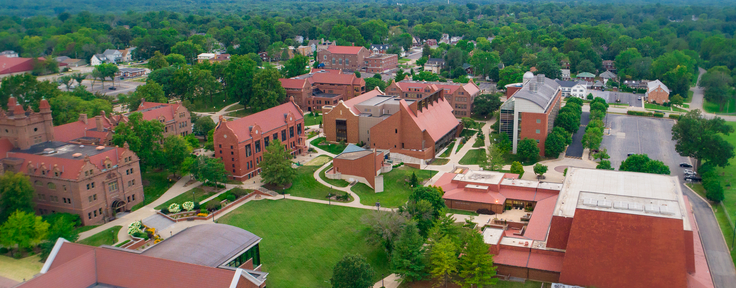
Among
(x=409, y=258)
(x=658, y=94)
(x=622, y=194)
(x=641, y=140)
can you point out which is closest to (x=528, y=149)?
(x=641, y=140)

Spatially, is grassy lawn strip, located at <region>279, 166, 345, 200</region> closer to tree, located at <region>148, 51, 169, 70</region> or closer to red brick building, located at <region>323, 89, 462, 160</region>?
red brick building, located at <region>323, 89, 462, 160</region>

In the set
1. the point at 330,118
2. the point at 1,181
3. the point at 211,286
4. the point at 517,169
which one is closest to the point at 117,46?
the point at 330,118

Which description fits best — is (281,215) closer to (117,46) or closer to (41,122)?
(41,122)

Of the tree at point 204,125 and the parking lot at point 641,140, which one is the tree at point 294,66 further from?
the parking lot at point 641,140

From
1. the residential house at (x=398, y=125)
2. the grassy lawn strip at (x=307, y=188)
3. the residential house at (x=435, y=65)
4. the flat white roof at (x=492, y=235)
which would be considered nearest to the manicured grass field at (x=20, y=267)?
the grassy lawn strip at (x=307, y=188)

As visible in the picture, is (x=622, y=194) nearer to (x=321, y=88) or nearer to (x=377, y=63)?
(x=321, y=88)
